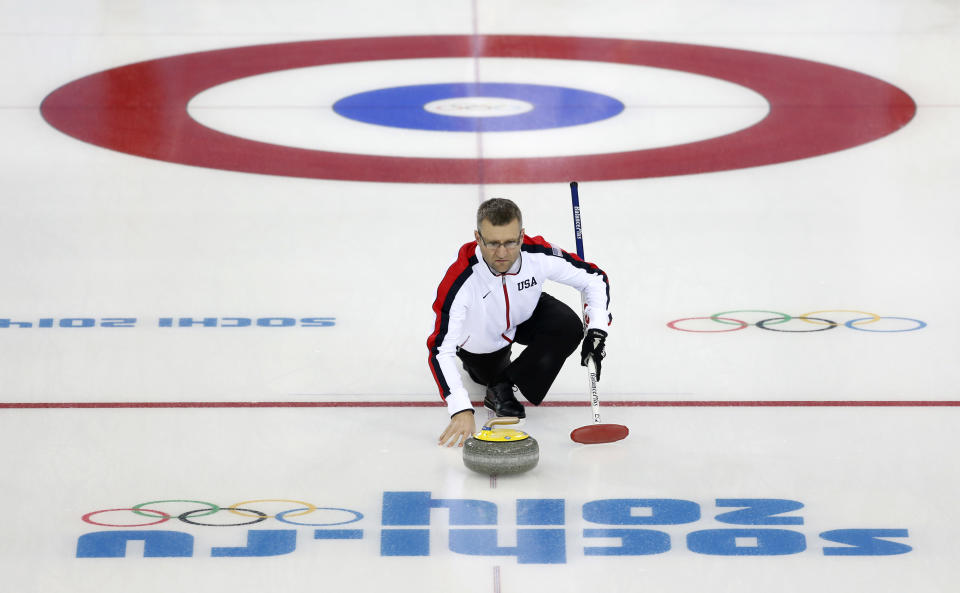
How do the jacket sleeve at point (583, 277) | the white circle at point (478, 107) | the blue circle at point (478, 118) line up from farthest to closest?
the white circle at point (478, 107)
the blue circle at point (478, 118)
the jacket sleeve at point (583, 277)

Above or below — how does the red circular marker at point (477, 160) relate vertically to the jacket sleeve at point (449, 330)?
above

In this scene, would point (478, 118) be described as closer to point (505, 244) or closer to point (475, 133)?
point (475, 133)

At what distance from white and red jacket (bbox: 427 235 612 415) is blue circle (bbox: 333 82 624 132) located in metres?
3.88

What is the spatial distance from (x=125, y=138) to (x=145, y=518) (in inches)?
182

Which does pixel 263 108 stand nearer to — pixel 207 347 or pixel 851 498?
pixel 207 347

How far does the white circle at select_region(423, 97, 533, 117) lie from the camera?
331 inches

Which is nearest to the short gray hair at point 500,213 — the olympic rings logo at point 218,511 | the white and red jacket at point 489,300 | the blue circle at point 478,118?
the white and red jacket at point 489,300

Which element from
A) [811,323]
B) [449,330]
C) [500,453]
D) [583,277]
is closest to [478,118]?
[811,323]

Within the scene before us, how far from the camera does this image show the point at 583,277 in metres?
4.22

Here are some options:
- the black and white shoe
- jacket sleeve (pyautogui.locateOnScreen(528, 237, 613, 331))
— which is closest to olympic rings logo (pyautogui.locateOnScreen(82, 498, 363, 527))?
the black and white shoe

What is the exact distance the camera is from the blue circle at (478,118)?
26.7 ft

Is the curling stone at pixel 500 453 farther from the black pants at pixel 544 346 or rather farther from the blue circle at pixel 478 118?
the blue circle at pixel 478 118

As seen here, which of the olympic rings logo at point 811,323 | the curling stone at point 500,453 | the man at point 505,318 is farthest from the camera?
the olympic rings logo at point 811,323

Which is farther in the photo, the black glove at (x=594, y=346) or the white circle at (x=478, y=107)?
the white circle at (x=478, y=107)
